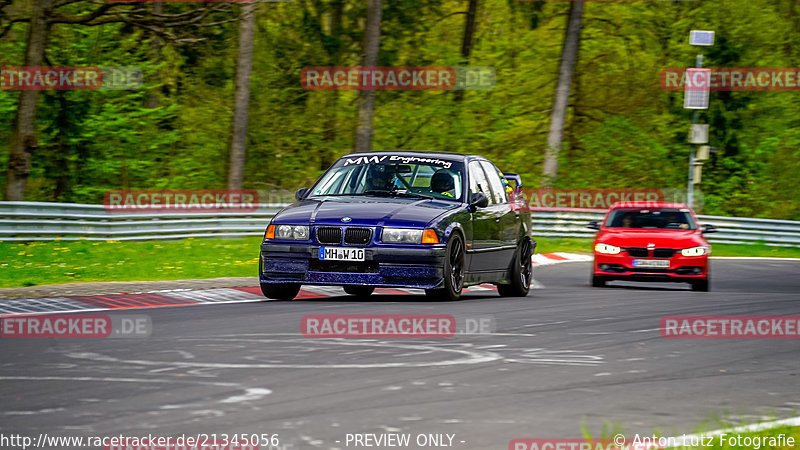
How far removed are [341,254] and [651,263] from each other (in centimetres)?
748

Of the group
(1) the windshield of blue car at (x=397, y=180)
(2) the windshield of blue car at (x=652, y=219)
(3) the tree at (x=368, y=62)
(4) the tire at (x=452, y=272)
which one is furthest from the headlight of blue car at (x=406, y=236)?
(3) the tree at (x=368, y=62)

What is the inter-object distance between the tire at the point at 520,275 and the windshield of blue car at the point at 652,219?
4032 millimetres

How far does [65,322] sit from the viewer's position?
421 inches

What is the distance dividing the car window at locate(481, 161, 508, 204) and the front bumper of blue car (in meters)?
2.71

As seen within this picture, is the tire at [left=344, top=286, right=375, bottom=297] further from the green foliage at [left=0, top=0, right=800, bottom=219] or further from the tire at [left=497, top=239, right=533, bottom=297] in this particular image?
the green foliage at [left=0, top=0, right=800, bottom=219]

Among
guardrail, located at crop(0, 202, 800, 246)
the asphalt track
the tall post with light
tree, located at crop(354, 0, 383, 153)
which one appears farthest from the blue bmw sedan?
the tall post with light

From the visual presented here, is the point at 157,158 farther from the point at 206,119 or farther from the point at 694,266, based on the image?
the point at 694,266

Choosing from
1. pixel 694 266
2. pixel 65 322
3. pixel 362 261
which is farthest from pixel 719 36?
pixel 65 322

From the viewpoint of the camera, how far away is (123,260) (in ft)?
63.3

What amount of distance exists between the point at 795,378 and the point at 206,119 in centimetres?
3240

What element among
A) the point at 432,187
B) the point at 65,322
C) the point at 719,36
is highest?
the point at 719,36

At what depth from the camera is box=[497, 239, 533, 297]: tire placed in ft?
51.6

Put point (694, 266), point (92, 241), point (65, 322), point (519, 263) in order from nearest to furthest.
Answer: point (65, 322)
point (519, 263)
point (694, 266)
point (92, 241)

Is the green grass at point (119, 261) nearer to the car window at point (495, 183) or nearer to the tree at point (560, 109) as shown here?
the car window at point (495, 183)
